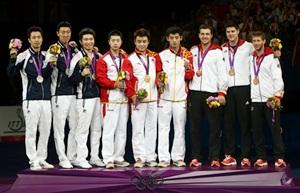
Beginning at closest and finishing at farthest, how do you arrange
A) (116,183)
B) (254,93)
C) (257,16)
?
(116,183), (254,93), (257,16)

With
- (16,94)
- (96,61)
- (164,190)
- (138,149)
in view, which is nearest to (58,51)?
(96,61)

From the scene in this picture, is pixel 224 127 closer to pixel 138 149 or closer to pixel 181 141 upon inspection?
pixel 181 141

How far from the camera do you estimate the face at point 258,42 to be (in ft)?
24.9

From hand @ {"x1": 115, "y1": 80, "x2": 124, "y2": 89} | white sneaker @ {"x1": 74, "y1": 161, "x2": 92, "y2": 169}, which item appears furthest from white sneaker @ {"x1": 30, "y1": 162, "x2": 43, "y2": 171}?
hand @ {"x1": 115, "y1": 80, "x2": 124, "y2": 89}

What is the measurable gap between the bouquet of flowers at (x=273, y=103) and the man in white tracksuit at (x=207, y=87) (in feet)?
1.91

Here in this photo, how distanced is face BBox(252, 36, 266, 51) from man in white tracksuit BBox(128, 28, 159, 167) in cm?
128

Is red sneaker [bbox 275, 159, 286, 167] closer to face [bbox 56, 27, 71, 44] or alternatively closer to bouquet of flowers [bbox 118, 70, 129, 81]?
bouquet of flowers [bbox 118, 70, 129, 81]

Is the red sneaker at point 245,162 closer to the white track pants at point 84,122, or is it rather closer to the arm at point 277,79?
the arm at point 277,79

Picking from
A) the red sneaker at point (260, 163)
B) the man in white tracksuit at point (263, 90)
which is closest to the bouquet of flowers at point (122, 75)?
the man in white tracksuit at point (263, 90)

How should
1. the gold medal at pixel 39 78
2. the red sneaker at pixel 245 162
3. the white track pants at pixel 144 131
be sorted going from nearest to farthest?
the gold medal at pixel 39 78, the red sneaker at pixel 245 162, the white track pants at pixel 144 131

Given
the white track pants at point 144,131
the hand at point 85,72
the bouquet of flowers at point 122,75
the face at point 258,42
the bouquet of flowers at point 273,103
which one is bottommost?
the white track pants at point 144,131

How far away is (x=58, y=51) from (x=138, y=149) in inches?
63.9

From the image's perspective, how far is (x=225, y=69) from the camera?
7.70 meters

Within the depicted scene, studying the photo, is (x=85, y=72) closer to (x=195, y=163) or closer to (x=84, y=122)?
(x=84, y=122)
